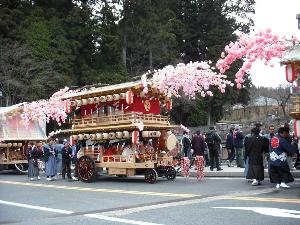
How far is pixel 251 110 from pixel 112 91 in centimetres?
6329

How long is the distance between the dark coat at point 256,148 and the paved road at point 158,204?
83cm

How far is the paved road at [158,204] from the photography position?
9.20 m

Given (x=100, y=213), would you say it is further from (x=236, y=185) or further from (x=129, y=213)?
(x=236, y=185)

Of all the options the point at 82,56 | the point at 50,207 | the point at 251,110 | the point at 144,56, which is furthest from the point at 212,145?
the point at 251,110

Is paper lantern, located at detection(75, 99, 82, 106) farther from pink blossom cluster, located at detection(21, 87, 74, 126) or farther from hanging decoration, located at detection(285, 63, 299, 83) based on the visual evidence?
hanging decoration, located at detection(285, 63, 299, 83)

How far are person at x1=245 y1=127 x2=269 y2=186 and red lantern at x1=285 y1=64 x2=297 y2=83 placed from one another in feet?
10.1

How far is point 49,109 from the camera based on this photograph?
22.0 metres

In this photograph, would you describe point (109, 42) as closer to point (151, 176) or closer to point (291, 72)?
point (151, 176)

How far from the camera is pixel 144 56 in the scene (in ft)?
150

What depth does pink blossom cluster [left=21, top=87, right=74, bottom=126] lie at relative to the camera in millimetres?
21031

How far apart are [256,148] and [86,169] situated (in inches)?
295

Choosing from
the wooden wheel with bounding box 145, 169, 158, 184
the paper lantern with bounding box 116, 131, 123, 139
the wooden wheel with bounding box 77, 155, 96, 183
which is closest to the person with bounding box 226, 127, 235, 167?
the wooden wheel with bounding box 145, 169, 158, 184

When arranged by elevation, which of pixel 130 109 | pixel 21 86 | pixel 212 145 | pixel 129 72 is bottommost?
pixel 212 145

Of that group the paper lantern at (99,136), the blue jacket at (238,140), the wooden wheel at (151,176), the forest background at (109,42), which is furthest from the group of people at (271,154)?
the forest background at (109,42)
